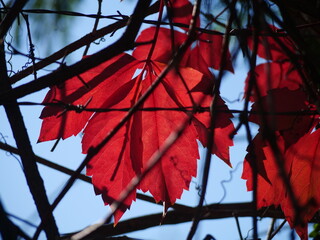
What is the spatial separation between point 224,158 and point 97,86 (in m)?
0.30

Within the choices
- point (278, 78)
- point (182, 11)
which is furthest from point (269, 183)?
point (182, 11)

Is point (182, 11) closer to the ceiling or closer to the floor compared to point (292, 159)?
closer to the ceiling

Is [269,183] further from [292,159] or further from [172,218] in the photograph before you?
[172,218]

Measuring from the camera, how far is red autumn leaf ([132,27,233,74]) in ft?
3.16

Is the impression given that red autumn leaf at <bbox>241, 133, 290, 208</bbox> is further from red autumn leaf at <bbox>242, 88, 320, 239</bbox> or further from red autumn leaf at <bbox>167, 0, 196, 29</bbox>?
red autumn leaf at <bbox>167, 0, 196, 29</bbox>

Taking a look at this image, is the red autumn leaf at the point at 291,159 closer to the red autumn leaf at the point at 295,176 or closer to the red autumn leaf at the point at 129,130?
the red autumn leaf at the point at 295,176

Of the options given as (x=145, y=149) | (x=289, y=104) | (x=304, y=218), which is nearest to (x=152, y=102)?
(x=145, y=149)

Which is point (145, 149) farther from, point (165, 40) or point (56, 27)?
point (56, 27)

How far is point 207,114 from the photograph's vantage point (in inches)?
35.5

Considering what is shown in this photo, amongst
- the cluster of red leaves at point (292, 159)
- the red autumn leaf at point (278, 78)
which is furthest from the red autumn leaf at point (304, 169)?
the red autumn leaf at point (278, 78)

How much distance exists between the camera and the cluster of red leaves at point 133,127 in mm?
875

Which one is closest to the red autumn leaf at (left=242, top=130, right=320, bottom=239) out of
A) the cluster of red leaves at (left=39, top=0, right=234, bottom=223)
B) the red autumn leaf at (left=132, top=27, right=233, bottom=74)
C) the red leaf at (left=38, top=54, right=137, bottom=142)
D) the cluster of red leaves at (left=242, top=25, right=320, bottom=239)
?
the cluster of red leaves at (left=242, top=25, right=320, bottom=239)

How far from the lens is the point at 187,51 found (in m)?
1.05

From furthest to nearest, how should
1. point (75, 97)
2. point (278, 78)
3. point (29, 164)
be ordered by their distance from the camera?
point (278, 78) < point (75, 97) < point (29, 164)
